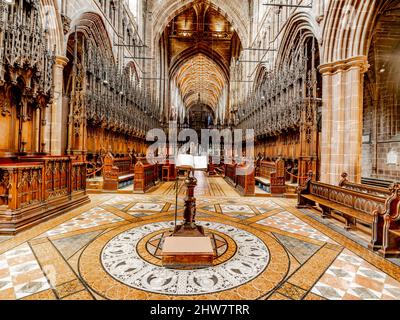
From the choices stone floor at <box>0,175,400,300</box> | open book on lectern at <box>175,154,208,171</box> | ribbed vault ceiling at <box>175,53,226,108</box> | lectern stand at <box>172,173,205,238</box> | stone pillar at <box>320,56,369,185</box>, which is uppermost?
ribbed vault ceiling at <box>175,53,226,108</box>

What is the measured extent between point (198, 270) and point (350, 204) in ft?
12.0

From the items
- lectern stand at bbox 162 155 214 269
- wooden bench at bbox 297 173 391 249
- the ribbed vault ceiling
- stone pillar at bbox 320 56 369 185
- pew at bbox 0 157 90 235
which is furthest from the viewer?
the ribbed vault ceiling

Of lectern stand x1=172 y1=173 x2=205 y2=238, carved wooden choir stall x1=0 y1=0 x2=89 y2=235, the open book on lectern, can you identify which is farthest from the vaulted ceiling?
lectern stand x1=172 y1=173 x2=205 y2=238

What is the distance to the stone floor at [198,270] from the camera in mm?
2195

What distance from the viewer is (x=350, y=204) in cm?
450

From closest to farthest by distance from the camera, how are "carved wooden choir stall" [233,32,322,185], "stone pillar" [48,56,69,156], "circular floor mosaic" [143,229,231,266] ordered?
"circular floor mosaic" [143,229,231,266]
"stone pillar" [48,56,69,156]
"carved wooden choir stall" [233,32,322,185]

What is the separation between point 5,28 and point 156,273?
583 centimetres

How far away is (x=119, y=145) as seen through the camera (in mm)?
13617

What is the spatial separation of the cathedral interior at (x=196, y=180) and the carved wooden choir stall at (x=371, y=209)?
0.09 ft

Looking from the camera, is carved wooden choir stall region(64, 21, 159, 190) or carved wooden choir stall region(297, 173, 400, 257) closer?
carved wooden choir stall region(297, 173, 400, 257)

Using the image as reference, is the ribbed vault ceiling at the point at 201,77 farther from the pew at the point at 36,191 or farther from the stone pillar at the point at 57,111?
the pew at the point at 36,191

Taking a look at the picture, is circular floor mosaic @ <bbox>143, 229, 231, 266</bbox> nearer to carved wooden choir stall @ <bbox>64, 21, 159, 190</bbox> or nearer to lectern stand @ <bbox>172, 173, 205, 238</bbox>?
lectern stand @ <bbox>172, 173, 205, 238</bbox>

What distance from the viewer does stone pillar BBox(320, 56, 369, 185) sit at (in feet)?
22.4

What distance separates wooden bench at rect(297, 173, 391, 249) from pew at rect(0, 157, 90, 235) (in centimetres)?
590
